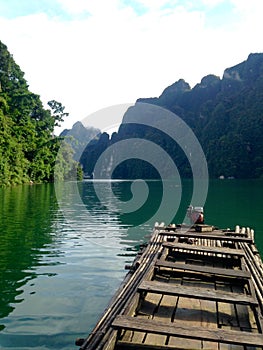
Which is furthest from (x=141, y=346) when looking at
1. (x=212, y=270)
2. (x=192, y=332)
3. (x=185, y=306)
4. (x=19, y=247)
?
(x=19, y=247)

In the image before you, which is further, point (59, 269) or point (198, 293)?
point (59, 269)

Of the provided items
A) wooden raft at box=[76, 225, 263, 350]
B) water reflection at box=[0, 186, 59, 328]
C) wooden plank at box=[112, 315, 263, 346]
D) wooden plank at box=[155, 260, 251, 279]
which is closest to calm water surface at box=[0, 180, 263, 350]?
water reflection at box=[0, 186, 59, 328]

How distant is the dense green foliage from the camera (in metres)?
65.6

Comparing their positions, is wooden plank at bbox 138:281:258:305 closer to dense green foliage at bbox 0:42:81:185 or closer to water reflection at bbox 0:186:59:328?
water reflection at bbox 0:186:59:328

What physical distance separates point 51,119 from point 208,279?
85821mm

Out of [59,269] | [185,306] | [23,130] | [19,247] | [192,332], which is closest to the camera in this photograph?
[192,332]

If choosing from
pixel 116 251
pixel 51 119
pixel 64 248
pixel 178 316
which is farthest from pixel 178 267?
pixel 51 119

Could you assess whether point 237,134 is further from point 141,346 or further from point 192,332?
point 141,346

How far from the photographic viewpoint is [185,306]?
6570mm

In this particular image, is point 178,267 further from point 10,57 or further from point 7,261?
point 10,57

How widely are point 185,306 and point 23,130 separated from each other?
240ft

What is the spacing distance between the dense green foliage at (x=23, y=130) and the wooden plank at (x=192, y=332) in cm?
5914

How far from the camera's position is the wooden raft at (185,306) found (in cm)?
487

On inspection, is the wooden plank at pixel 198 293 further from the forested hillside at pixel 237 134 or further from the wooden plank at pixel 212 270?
the forested hillside at pixel 237 134
